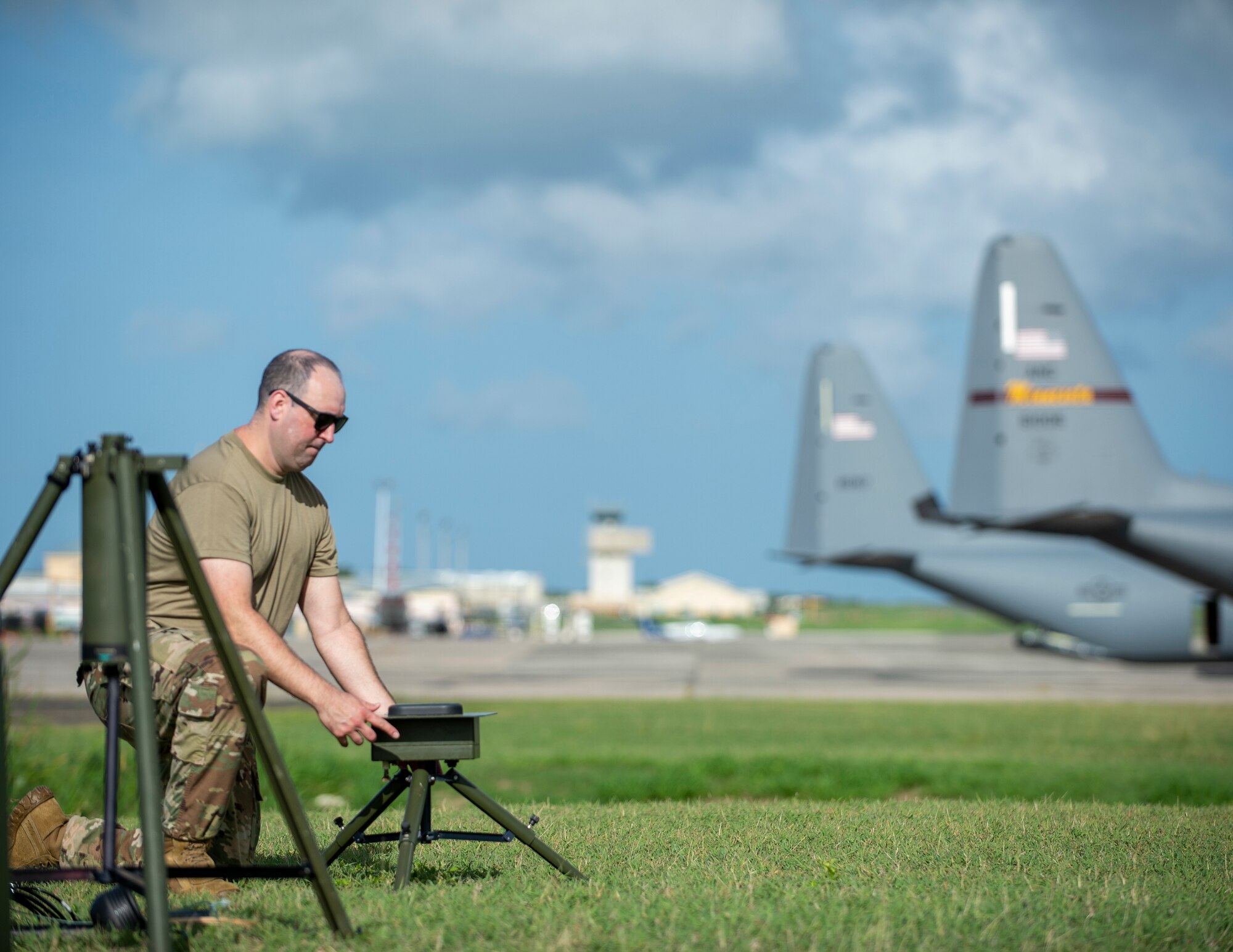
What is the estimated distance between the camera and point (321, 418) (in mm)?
3791

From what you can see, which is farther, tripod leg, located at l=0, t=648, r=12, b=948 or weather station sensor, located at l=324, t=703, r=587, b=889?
weather station sensor, located at l=324, t=703, r=587, b=889

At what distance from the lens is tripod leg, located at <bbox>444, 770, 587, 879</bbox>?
3.56 metres

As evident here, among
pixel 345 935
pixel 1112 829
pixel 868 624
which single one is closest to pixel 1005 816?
pixel 1112 829

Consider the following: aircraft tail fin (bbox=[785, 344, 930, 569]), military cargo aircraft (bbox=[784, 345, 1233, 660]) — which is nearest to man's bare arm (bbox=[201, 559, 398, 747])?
military cargo aircraft (bbox=[784, 345, 1233, 660])

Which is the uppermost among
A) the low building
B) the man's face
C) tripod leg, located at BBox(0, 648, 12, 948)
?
the man's face

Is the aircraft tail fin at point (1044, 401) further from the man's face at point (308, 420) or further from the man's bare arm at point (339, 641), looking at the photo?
the man's face at point (308, 420)

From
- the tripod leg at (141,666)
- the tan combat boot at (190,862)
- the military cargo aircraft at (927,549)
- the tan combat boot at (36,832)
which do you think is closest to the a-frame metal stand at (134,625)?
the tripod leg at (141,666)

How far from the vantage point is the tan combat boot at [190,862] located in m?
3.61

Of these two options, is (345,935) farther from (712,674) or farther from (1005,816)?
(712,674)

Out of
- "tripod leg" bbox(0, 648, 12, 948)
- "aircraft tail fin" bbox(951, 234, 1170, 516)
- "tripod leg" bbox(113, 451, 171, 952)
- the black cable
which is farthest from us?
"aircraft tail fin" bbox(951, 234, 1170, 516)

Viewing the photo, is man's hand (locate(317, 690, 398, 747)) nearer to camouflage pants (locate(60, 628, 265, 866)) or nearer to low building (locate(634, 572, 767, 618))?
camouflage pants (locate(60, 628, 265, 866))

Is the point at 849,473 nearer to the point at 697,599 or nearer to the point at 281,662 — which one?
the point at 281,662

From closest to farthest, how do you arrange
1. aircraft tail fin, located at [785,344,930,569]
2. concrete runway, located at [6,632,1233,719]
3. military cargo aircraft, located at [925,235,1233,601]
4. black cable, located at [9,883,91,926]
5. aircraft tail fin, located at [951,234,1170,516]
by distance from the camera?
black cable, located at [9,883,91,926] → military cargo aircraft, located at [925,235,1233,601] → aircraft tail fin, located at [951,234,1170,516] → concrete runway, located at [6,632,1233,719] → aircraft tail fin, located at [785,344,930,569]

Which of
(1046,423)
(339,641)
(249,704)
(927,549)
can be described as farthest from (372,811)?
(927,549)
